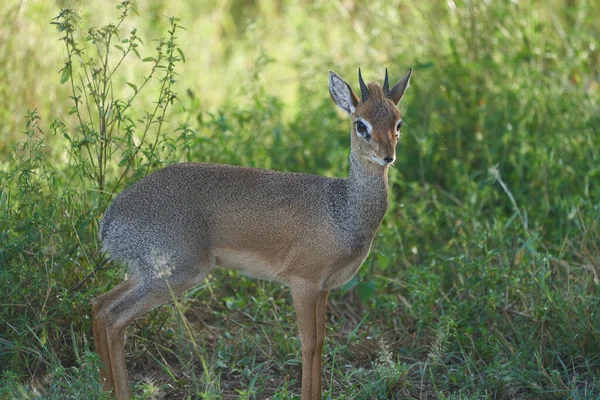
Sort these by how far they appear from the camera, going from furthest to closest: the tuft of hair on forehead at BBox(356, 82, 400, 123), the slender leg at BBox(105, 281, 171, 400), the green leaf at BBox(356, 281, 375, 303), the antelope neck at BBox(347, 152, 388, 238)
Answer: the green leaf at BBox(356, 281, 375, 303) < the antelope neck at BBox(347, 152, 388, 238) < the tuft of hair on forehead at BBox(356, 82, 400, 123) < the slender leg at BBox(105, 281, 171, 400)

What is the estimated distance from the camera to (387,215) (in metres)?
5.95

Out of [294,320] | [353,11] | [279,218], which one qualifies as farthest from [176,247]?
[353,11]

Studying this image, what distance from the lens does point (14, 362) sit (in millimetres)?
4207

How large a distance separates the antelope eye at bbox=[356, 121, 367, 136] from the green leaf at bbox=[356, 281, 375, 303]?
113 centimetres

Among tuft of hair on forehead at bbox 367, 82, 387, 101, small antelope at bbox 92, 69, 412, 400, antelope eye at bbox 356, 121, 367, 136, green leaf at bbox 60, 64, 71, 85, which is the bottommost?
small antelope at bbox 92, 69, 412, 400

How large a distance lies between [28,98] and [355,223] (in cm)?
356

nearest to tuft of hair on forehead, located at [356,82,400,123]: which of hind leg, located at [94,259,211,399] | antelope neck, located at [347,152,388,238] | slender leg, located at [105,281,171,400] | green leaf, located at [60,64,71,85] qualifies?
antelope neck, located at [347,152,388,238]

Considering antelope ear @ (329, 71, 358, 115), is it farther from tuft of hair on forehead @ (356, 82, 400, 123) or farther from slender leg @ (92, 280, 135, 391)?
slender leg @ (92, 280, 135, 391)

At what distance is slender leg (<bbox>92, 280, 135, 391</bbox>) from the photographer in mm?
4152

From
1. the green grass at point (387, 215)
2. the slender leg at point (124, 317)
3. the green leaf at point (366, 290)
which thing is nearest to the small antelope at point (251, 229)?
the slender leg at point (124, 317)

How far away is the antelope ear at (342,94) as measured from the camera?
4352mm

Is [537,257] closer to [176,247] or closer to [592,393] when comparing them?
[592,393]

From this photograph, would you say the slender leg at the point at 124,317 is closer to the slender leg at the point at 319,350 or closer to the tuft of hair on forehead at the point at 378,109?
the slender leg at the point at 319,350

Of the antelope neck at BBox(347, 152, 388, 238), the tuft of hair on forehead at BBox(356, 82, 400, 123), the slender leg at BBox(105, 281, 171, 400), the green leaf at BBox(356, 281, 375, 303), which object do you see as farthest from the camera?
the green leaf at BBox(356, 281, 375, 303)
